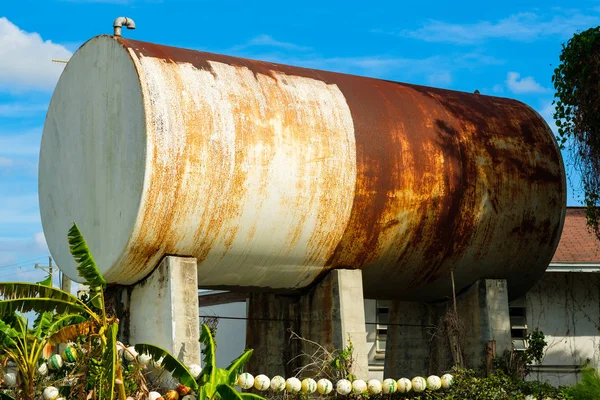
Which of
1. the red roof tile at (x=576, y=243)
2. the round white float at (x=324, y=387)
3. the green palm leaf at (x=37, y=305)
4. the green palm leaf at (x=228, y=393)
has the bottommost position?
the round white float at (x=324, y=387)

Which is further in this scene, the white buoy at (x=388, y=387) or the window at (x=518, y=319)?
the window at (x=518, y=319)

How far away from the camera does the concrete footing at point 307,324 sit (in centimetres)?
1748

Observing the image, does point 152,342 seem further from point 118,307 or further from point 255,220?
point 255,220

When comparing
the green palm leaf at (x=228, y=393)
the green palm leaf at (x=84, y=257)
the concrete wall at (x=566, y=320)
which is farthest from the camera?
the concrete wall at (x=566, y=320)

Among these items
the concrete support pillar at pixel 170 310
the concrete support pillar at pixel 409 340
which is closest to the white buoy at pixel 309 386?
the concrete support pillar at pixel 170 310

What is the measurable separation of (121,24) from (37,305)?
5645 mm

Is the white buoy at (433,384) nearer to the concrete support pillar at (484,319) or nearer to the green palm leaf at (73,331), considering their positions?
the concrete support pillar at (484,319)

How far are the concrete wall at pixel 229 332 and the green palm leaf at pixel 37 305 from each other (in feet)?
56.5

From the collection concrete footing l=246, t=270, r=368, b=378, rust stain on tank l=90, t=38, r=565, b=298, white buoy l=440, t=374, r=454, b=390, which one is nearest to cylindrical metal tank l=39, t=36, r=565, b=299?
rust stain on tank l=90, t=38, r=565, b=298

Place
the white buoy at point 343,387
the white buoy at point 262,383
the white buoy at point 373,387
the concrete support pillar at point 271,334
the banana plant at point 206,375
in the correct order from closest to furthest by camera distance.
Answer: the banana plant at point 206,375, the white buoy at point 262,383, the white buoy at point 343,387, the white buoy at point 373,387, the concrete support pillar at point 271,334

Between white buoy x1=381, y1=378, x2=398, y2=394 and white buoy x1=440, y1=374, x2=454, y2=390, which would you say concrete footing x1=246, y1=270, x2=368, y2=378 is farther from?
white buoy x1=440, y1=374, x2=454, y2=390

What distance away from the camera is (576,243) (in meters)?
25.8

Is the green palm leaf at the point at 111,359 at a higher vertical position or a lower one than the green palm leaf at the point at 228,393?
higher

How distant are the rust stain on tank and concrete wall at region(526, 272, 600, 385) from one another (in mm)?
4410
